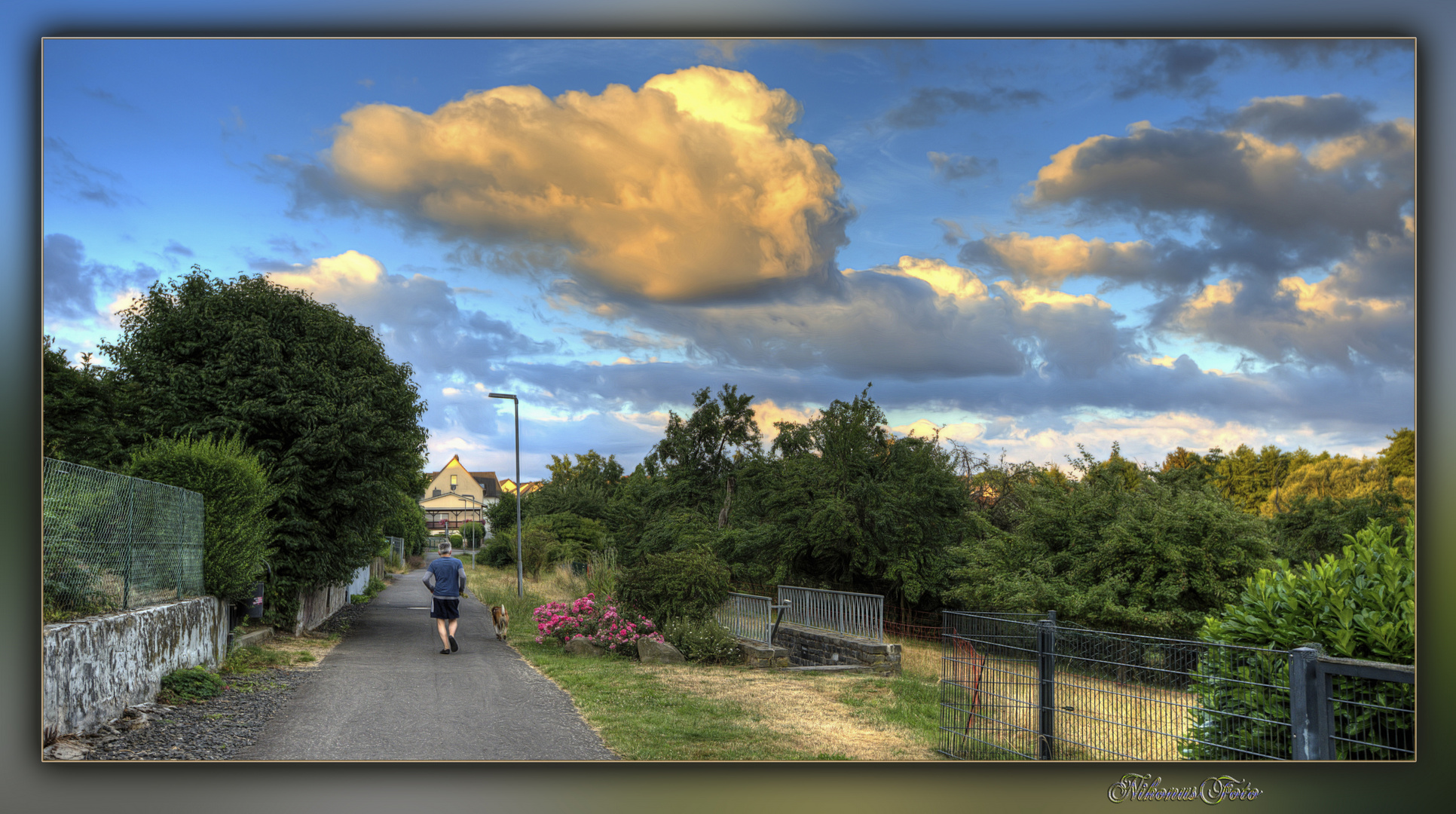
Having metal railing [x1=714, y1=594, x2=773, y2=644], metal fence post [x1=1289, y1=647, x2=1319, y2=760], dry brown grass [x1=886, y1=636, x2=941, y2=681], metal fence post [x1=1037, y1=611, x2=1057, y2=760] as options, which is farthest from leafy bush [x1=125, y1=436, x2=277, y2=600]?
metal fence post [x1=1289, y1=647, x2=1319, y2=760]

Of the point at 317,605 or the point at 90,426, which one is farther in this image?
the point at 317,605

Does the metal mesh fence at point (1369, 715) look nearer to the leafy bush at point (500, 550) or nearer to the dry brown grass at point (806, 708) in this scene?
the dry brown grass at point (806, 708)

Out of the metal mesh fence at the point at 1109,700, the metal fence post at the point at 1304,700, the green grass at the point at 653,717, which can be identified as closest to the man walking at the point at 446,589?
the green grass at the point at 653,717

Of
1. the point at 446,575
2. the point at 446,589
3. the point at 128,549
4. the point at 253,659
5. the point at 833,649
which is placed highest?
the point at 128,549

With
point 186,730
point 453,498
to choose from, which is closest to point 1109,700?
point 186,730

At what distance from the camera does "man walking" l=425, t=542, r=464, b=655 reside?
1355 cm

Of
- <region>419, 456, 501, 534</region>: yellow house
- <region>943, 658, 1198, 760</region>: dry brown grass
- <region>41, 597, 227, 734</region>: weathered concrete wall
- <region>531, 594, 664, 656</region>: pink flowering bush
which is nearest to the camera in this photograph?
<region>943, 658, 1198, 760</region>: dry brown grass

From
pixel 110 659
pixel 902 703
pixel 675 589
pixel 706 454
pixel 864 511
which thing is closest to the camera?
pixel 110 659

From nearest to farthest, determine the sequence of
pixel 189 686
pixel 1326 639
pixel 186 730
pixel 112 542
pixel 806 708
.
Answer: pixel 1326 639 < pixel 186 730 < pixel 112 542 < pixel 189 686 < pixel 806 708

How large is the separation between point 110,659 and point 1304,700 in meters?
8.83

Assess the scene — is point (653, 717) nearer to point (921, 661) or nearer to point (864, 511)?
point (921, 661)

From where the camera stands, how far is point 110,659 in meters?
7.24

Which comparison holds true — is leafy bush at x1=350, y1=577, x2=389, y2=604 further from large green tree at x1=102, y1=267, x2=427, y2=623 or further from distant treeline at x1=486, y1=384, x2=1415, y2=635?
large green tree at x1=102, y1=267, x2=427, y2=623

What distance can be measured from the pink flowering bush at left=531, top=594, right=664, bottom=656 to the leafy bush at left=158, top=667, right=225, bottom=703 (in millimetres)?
6176
